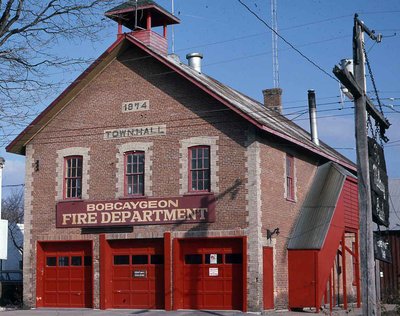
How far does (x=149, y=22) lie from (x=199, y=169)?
22.4 ft

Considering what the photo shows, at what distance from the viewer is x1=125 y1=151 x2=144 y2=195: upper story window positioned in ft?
95.7

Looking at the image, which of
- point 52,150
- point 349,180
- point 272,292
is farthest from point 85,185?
point 349,180

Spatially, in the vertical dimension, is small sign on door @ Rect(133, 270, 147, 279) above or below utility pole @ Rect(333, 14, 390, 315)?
below

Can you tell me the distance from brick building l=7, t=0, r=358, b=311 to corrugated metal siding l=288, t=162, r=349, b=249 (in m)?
0.06

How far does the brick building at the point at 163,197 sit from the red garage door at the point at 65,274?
0.15 feet

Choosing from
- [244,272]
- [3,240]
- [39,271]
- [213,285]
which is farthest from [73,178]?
[244,272]

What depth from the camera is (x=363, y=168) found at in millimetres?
19297

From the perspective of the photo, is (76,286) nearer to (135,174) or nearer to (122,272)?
(122,272)

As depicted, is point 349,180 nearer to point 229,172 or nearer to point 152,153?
point 229,172

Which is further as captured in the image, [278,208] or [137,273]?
[137,273]

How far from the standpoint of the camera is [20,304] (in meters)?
32.2

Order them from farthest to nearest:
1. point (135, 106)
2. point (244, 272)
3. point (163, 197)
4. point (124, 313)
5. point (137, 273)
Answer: point (135, 106) < point (137, 273) < point (163, 197) < point (124, 313) < point (244, 272)

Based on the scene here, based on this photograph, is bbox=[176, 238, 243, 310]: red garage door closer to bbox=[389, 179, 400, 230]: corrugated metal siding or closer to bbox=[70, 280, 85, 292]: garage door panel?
bbox=[70, 280, 85, 292]: garage door panel

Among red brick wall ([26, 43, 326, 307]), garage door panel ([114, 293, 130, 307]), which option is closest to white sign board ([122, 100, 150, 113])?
red brick wall ([26, 43, 326, 307])
